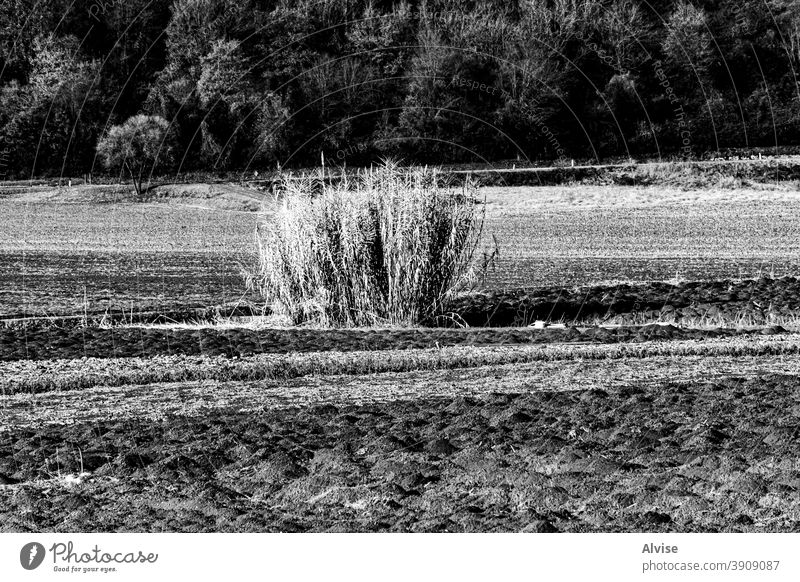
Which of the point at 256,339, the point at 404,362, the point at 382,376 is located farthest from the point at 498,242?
the point at 382,376

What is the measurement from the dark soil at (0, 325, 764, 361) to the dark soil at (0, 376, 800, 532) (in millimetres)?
3476

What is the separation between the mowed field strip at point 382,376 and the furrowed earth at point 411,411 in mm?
35

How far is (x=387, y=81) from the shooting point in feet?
174

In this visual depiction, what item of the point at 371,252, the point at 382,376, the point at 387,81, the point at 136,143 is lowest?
the point at 382,376

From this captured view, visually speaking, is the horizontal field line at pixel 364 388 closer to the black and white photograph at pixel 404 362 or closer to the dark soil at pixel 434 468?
the black and white photograph at pixel 404 362

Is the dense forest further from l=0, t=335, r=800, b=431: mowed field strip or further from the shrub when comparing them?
l=0, t=335, r=800, b=431: mowed field strip

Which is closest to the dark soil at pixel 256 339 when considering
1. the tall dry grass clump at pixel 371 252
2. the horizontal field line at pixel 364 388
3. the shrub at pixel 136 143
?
the tall dry grass clump at pixel 371 252

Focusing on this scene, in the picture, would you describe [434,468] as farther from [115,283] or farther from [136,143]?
[136,143]

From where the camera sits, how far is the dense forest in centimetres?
4600

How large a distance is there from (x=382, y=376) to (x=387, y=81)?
44.9 m

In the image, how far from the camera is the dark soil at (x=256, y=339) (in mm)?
10711

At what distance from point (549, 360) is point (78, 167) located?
47.6 meters

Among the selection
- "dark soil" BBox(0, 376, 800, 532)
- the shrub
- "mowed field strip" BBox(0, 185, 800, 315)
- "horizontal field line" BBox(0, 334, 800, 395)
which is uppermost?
the shrub

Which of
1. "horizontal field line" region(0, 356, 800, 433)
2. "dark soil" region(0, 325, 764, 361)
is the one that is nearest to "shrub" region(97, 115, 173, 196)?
"dark soil" region(0, 325, 764, 361)
